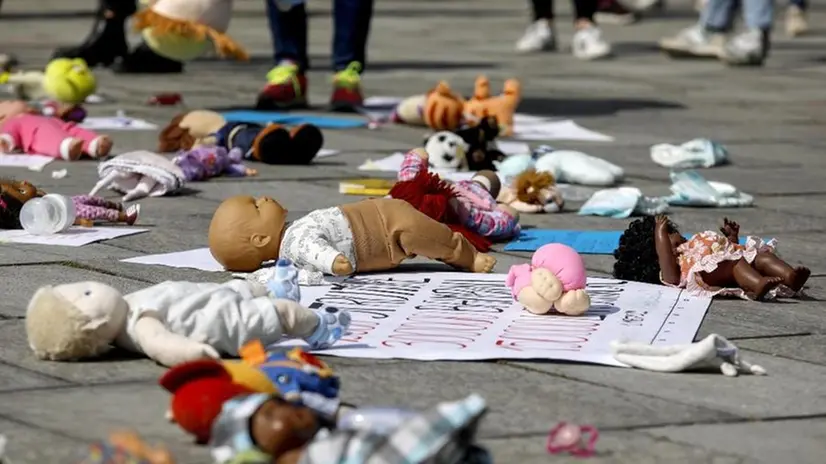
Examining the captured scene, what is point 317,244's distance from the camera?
4047 mm

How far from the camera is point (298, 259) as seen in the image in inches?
160

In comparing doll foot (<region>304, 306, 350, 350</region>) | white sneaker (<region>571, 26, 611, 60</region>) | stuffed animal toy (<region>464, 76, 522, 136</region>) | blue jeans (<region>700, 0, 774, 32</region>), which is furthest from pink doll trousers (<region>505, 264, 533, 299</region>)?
white sneaker (<region>571, 26, 611, 60</region>)

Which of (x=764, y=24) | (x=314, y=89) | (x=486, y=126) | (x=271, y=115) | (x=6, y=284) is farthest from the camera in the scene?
(x=764, y=24)

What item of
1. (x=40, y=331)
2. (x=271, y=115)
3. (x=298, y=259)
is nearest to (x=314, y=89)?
(x=271, y=115)

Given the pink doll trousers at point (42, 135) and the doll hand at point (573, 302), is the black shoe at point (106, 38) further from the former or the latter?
the doll hand at point (573, 302)

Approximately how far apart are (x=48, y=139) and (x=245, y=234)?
2346mm

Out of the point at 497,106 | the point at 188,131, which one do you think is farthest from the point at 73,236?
the point at 497,106

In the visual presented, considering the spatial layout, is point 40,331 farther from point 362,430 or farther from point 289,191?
point 289,191

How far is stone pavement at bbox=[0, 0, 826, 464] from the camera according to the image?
288 centimetres

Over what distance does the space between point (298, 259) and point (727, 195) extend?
199 cm

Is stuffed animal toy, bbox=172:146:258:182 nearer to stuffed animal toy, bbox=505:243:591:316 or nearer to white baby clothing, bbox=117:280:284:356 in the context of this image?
stuffed animal toy, bbox=505:243:591:316

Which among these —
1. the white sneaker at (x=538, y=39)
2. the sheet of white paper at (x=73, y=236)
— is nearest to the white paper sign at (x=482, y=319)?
the sheet of white paper at (x=73, y=236)

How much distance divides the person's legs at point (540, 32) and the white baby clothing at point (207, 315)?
9167 mm

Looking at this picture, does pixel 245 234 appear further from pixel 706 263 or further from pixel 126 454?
pixel 126 454
